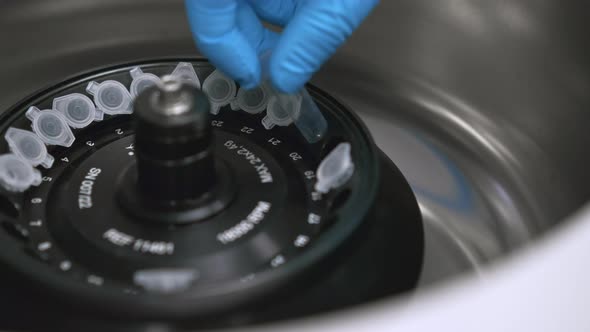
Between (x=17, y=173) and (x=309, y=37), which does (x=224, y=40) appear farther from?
(x=17, y=173)

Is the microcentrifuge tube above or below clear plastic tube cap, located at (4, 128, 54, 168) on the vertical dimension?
above

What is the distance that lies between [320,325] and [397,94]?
29.4 inches

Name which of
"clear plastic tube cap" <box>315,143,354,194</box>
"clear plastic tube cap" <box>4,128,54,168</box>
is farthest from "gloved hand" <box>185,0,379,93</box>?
"clear plastic tube cap" <box>4,128,54,168</box>

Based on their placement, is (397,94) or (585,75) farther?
(397,94)

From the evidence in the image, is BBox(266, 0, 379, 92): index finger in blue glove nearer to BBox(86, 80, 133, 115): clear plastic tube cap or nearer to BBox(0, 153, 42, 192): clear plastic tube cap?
BBox(86, 80, 133, 115): clear plastic tube cap

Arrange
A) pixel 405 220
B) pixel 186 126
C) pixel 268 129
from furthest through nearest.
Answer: pixel 268 129 < pixel 405 220 < pixel 186 126

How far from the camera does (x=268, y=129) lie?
0.86 m

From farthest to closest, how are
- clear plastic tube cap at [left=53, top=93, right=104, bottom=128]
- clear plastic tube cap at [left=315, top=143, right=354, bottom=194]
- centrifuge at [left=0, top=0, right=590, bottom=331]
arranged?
1. clear plastic tube cap at [left=53, top=93, right=104, bottom=128]
2. clear plastic tube cap at [left=315, top=143, right=354, bottom=194]
3. centrifuge at [left=0, top=0, right=590, bottom=331]

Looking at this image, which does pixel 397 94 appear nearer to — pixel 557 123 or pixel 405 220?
pixel 557 123

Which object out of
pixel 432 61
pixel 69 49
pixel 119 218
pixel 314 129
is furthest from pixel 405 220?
pixel 69 49

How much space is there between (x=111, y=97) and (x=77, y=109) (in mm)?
45

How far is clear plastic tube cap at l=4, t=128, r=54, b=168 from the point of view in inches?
30.2

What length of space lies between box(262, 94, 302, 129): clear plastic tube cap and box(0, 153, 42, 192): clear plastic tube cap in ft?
0.93

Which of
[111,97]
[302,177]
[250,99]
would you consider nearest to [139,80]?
[111,97]
